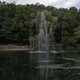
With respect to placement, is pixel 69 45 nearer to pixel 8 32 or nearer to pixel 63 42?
pixel 63 42

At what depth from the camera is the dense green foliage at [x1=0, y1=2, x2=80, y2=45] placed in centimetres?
5581

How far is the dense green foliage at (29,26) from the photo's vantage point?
5581cm

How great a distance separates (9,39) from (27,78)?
3768 centimetres

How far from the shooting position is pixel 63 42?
59125mm

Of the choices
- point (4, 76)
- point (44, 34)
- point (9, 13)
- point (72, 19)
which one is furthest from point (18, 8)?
point (4, 76)

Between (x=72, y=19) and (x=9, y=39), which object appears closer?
(x=9, y=39)

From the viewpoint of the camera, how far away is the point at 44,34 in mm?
54562

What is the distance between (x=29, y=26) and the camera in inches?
2359

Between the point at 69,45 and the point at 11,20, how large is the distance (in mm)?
11098

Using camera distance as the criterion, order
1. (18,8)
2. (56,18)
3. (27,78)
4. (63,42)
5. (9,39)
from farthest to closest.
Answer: (18,8) → (56,18) → (63,42) → (9,39) → (27,78)

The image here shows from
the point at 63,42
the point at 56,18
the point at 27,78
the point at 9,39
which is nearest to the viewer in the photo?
the point at 27,78

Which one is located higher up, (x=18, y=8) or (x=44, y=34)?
(x=18, y=8)

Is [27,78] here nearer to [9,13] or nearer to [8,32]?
[8,32]

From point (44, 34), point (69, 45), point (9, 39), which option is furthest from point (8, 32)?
point (69, 45)
